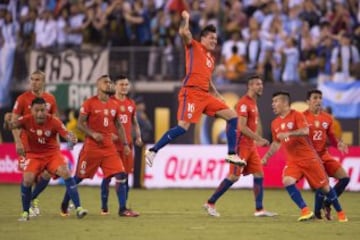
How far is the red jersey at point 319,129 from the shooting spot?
55.3ft

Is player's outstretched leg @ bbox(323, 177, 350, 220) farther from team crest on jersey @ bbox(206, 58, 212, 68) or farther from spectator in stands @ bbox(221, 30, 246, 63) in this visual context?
spectator in stands @ bbox(221, 30, 246, 63)

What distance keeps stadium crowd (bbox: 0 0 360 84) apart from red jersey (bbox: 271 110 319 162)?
10.1 metres

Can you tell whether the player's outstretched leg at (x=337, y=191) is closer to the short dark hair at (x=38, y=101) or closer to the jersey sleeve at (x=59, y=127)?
the jersey sleeve at (x=59, y=127)

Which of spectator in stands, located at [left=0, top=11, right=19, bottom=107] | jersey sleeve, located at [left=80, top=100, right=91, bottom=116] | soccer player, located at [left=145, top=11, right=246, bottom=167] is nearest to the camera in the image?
soccer player, located at [left=145, top=11, right=246, bottom=167]

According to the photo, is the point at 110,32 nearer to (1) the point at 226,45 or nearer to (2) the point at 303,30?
(1) the point at 226,45

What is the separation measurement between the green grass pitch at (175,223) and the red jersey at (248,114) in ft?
4.23

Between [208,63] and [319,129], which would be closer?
[208,63]

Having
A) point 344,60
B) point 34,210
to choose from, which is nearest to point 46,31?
point 344,60

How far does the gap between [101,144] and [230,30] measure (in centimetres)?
1163

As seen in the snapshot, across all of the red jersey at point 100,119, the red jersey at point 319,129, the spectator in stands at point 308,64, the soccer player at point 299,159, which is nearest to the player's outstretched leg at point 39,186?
the red jersey at point 100,119

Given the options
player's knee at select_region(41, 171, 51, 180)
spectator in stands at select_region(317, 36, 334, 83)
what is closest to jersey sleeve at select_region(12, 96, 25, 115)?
player's knee at select_region(41, 171, 51, 180)

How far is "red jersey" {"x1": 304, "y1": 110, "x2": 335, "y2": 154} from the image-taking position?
16.9 meters

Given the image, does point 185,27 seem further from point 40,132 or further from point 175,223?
point 175,223

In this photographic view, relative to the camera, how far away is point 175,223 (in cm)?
1577
